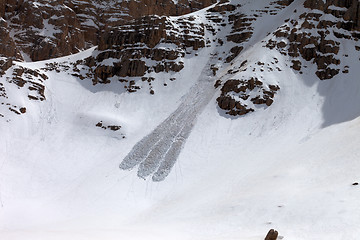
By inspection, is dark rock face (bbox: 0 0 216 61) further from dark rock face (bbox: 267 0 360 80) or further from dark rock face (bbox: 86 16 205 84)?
dark rock face (bbox: 267 0 360 80)

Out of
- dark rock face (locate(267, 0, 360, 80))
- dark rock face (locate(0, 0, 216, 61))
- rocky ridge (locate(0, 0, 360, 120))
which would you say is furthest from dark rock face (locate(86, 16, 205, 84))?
dark rock face (locate(0, 0, 216, 61))

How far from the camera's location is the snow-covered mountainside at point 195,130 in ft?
76.7

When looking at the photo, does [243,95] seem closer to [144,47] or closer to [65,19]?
[144,47]

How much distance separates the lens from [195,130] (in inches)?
1608

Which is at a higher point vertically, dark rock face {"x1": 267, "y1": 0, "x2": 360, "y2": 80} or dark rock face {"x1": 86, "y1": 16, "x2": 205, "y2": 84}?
dark rock face {"x1": 267, "y1": 0, "x2": 360, "y2": 80}

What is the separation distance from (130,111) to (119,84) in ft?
22.4

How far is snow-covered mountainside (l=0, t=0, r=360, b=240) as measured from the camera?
23.4 meters

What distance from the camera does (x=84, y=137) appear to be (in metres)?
41.6

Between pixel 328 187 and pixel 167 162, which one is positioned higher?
pixel 328 187

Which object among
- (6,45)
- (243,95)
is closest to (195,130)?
(243,95)

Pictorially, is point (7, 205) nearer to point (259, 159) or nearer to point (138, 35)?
point (259, 159)

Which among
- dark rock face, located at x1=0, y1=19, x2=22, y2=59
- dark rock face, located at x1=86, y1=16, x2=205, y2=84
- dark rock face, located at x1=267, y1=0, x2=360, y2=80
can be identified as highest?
dark rock face, located at x1=267, y1=0, x2=360, y2=80

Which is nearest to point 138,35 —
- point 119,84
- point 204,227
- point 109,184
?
point 119,84

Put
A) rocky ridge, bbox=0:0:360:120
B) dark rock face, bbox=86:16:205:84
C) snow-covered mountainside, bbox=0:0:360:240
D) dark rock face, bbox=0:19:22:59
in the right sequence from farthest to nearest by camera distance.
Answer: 1. dark rock face, bbox=0:19:22:59
2. dark rock face, bbox=86:16:205:84
3. rocky ridge, bbox=0:0:360:120
4. snow-covered mountainside, bbox=0:0:360:240
